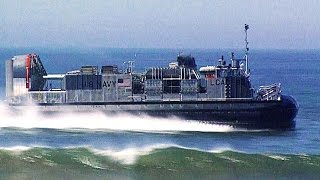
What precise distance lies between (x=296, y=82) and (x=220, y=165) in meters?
52.5

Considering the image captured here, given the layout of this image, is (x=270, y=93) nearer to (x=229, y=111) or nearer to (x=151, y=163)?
(x=229, y=111)

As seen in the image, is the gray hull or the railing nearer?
the gray hull

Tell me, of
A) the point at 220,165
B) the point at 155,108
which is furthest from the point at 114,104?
the point at 220,165

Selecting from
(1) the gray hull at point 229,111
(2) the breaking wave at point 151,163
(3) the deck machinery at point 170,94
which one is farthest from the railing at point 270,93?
(2) the breaking wave at point 151,163

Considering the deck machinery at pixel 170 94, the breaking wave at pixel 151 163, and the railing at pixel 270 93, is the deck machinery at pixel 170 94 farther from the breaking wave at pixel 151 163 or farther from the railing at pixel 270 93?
the breaking wave at pixel 151 163

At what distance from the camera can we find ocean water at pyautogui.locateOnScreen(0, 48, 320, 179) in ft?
111

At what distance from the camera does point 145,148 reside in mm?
40438

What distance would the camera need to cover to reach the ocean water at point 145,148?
111ft

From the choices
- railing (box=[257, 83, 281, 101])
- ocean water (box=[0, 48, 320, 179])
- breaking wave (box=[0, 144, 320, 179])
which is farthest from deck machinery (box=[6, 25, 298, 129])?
breaking wave (box=[0, 144, 320, 179])

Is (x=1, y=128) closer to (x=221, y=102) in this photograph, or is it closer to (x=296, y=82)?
(x=221, y=102)

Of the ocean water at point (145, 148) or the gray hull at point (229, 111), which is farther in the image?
the gray hull at point (229, 111)

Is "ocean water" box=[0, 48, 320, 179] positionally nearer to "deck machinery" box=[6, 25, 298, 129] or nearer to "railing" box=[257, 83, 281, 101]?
"deck machinery" box=[6, 25, 298, 129]

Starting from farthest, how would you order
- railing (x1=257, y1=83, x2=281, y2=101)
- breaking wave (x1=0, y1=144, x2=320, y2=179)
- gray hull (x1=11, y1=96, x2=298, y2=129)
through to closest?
railing (x1=257, y1=83, x2=281, y2=101) < gray hull (x1=11, y1=96, x2=298, y2=129) < breaking wave (x1=0, y1=144, x2=320, y2=179)

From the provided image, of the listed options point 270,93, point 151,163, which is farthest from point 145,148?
point 270,93
